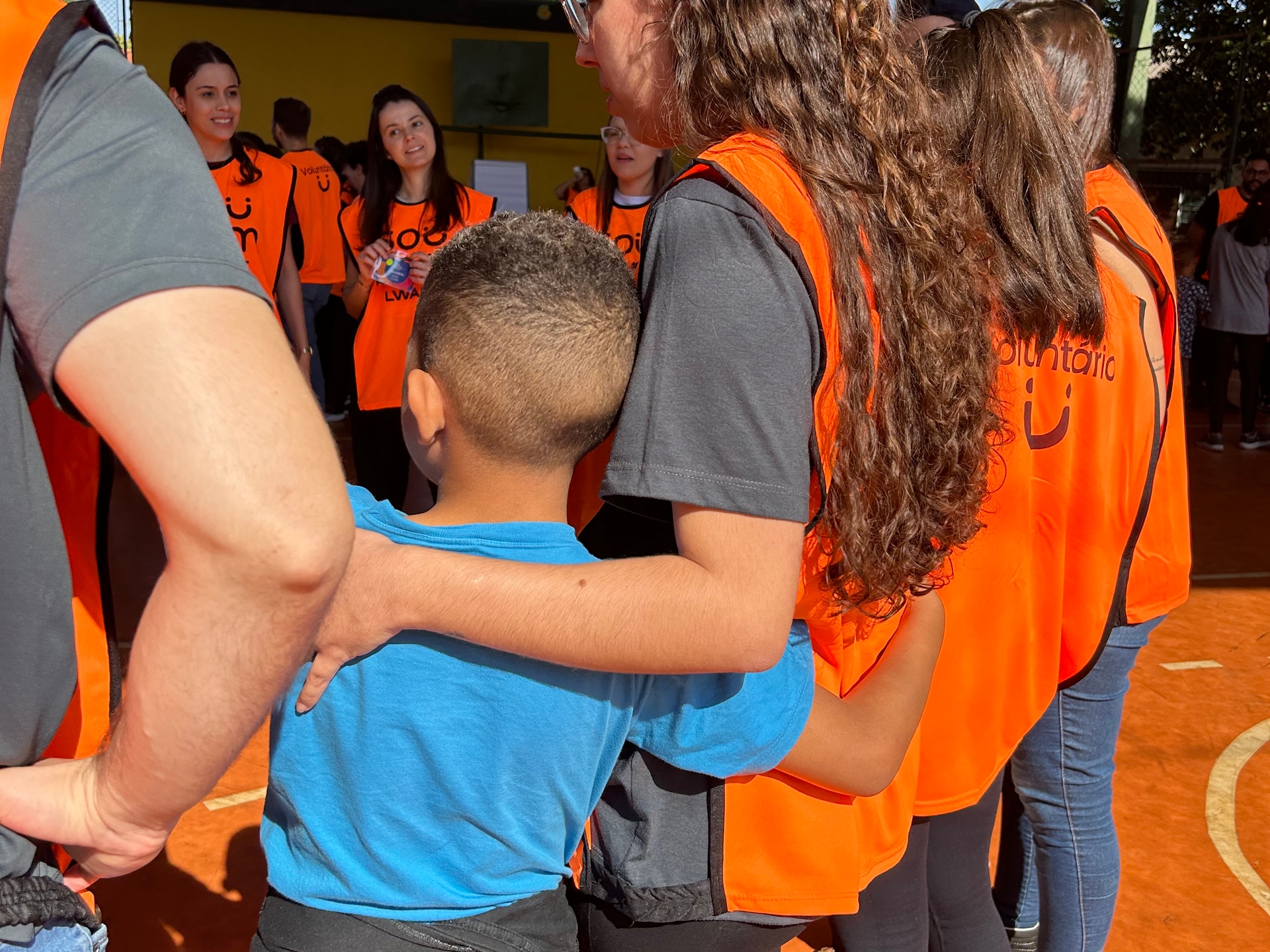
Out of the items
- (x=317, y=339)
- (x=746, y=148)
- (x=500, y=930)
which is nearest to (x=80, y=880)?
(x=500, y=930)

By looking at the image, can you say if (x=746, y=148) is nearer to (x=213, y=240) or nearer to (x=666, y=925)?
(x=213, y=240)

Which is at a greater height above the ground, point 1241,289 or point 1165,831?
point 1241,289

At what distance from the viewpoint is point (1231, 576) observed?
5.67m

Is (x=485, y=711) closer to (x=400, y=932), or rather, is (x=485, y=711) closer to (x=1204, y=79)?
(x=400, y=932)

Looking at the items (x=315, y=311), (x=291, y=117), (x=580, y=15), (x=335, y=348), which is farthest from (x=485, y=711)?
(x=335, y=348)

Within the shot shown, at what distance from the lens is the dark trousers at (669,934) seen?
1350 mm

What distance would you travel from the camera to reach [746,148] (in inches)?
45.9

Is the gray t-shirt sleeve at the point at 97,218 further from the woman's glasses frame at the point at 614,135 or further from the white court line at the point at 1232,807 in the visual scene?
the woman's glasses frame at the point at 614,135

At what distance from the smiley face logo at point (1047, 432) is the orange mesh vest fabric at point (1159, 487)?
25cm

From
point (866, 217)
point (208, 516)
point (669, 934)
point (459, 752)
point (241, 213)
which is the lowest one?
point (669, 934)

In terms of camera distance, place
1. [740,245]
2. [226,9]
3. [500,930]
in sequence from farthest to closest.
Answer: [226,9] → [500,930] → [740,245]

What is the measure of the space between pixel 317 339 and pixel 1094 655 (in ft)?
28.1

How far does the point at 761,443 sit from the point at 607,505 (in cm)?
39

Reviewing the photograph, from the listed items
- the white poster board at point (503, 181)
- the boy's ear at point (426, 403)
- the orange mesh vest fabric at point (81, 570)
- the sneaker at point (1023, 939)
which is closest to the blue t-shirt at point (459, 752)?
the boy's ear at point (426, 403)
